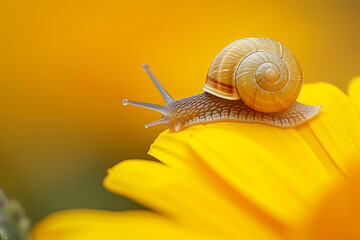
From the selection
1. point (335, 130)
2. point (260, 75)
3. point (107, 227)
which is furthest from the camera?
point (260, 75)

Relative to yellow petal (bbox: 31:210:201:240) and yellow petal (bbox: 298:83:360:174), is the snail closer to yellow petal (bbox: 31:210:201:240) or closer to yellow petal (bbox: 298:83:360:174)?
yellow petal (bbox: 298:83:360:174)

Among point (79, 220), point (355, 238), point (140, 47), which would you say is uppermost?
point (140, 47)

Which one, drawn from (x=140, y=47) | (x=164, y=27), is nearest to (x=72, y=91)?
(x=140, y=47)

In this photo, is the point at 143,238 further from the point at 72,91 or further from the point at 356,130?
the point at 72,91

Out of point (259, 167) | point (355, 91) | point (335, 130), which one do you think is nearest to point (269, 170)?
point (259, 167)

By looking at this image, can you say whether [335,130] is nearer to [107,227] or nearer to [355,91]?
[355,91]
